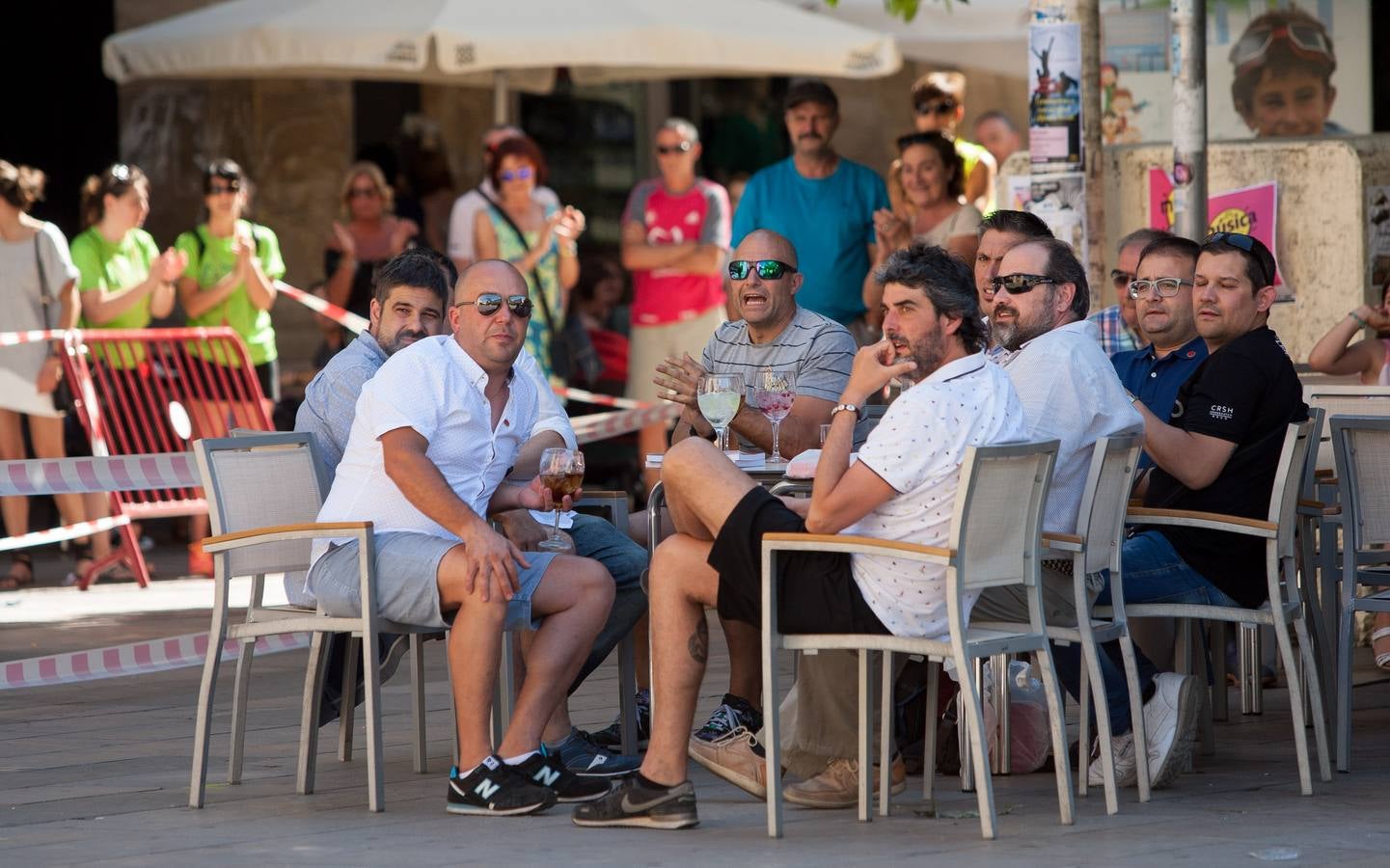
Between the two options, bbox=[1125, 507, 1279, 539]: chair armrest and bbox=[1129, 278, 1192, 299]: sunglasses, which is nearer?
bbox=[1125, 507, 1279, 539]: chair armrest

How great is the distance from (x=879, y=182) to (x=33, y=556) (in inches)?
205

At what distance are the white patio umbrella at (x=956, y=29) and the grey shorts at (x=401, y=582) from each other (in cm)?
910

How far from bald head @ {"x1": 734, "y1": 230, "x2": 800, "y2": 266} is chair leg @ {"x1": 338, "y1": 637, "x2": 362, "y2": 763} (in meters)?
1.73

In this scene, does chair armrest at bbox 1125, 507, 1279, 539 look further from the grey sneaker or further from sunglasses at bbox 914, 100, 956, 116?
sunglasses at bbox 914, 100, 956, 116

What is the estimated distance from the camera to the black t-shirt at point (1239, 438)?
6.17 metres

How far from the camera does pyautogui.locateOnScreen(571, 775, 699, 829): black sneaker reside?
5.41 m

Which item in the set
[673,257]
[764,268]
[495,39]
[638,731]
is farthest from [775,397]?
[495,39]

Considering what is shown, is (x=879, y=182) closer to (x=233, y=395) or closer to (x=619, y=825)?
(x=233, y=395)

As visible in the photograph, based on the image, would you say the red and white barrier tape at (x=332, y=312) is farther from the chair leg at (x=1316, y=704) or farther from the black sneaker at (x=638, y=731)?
the chair leg at (x=1316, y=704)

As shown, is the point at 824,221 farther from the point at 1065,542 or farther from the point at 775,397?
the point at 1065,542

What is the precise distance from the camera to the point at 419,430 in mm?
5711

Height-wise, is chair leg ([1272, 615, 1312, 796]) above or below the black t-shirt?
below

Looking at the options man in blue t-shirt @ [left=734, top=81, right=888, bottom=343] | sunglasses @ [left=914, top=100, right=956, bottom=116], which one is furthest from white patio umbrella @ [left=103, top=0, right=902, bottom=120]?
man in blue t-shirt @ [left=734, top=81, right=888, bottom=343]

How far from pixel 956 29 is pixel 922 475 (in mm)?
9587
